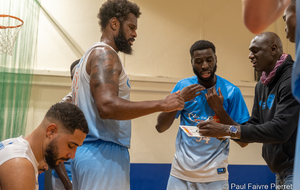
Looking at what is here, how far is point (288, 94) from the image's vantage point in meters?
2.49

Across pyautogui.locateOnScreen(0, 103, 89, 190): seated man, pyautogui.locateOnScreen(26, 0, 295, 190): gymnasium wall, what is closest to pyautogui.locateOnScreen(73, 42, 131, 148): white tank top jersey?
pyautogui.locateOnScreen(0, 103, 89, 190): seated man

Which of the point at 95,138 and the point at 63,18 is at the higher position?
the point at 63,18

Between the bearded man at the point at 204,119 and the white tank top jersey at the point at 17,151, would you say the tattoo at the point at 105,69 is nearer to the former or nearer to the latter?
the white tank top jersey at the point at 17,151

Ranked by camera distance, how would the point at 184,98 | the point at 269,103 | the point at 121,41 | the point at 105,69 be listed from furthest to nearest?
the point at 184,98 < the point at 269,103 < the point at 121,41 < the point at 105,69

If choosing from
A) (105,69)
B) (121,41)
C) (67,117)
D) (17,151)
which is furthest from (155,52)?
(17,151)

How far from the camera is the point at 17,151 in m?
1.62

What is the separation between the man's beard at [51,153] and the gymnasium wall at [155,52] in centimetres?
357

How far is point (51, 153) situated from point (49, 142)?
0.22 ft

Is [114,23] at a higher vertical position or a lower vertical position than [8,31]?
lower

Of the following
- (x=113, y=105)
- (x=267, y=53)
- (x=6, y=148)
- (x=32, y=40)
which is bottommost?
(x=6, y=148)

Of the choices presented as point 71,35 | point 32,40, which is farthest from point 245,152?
point 32,40

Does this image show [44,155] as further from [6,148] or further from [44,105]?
[44,105]

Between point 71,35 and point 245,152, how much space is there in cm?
407

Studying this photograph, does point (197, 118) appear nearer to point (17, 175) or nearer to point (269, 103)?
point (269, 103)
